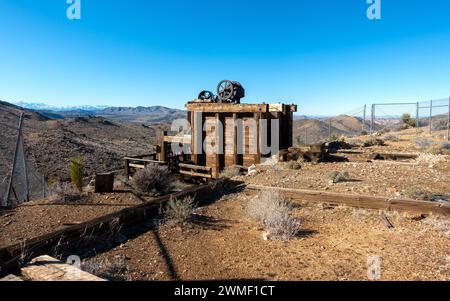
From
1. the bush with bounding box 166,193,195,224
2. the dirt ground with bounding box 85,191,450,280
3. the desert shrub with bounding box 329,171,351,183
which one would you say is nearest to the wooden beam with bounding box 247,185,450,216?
the dirt ground with bounding box 85,191,450,280

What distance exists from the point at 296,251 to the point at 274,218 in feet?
2.77

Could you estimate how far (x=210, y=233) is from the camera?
5598 millimetres

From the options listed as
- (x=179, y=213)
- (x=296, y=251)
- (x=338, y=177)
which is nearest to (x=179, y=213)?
(x=179, y=213)

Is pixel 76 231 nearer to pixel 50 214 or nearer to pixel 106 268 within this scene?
pixel 106 268

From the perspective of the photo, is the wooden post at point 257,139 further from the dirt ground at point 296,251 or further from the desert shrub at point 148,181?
the dirt ground at point 296,251

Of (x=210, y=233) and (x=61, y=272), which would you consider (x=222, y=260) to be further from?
(x=61, y=272)

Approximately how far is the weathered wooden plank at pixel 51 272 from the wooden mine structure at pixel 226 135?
806 cm

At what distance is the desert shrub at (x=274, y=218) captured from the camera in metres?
5.23

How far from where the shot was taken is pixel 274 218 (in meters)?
5.41

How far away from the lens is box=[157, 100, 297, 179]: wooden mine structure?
41.1 ft

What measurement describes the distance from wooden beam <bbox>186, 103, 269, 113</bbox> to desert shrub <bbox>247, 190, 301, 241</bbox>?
6.25 meters

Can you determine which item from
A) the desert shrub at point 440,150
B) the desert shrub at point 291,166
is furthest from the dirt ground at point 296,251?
the desert shrub at point 440,150

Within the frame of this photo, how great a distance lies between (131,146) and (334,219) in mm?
33417
